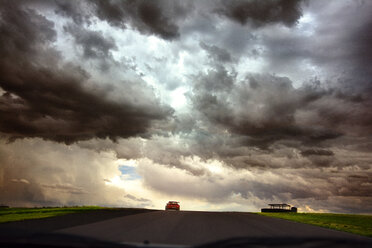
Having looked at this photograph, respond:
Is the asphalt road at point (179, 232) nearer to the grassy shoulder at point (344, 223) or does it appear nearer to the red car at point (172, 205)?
the grassy shoulder at point (344, 223)

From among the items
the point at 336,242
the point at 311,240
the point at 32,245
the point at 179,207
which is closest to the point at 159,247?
the point at 32,245

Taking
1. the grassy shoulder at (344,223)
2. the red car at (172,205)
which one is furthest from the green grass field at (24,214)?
the red car at (172,205)

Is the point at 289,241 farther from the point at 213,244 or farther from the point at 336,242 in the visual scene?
the point at 213,244

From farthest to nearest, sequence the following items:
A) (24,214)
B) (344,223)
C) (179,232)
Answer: (344,223) → (24,214) → (179,232)

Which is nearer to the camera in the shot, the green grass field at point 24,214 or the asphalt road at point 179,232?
the asphalt road at point 179,232

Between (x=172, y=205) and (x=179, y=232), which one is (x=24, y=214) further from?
(x=172, y=205)

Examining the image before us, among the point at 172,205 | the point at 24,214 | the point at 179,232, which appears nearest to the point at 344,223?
the point at 179,232

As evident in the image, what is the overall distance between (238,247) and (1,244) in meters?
3.53

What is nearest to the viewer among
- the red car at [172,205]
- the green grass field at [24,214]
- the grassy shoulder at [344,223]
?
the green grass field at [24,214]

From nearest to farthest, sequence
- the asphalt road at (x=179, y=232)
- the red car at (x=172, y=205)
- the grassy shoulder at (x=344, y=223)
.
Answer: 1. the asphalt road at (x=179, y=232)
2. the grassy shoulder at (x=344, y=223)
3. the red car at (x=172, y=205)

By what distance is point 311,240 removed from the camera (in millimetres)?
4859

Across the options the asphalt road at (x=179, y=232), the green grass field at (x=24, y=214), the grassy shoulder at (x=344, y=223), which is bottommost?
the green grass field at (x=24, y=214)

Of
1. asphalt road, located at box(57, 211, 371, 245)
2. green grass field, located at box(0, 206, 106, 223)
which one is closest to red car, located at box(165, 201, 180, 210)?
green grass field, located at box(0, 206, 106, 223)

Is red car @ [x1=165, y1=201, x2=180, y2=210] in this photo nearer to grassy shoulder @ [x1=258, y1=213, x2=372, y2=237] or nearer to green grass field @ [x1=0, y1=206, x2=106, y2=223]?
grassy shoulder @ [x1=258, y1=213, x2=372, y2=237]
